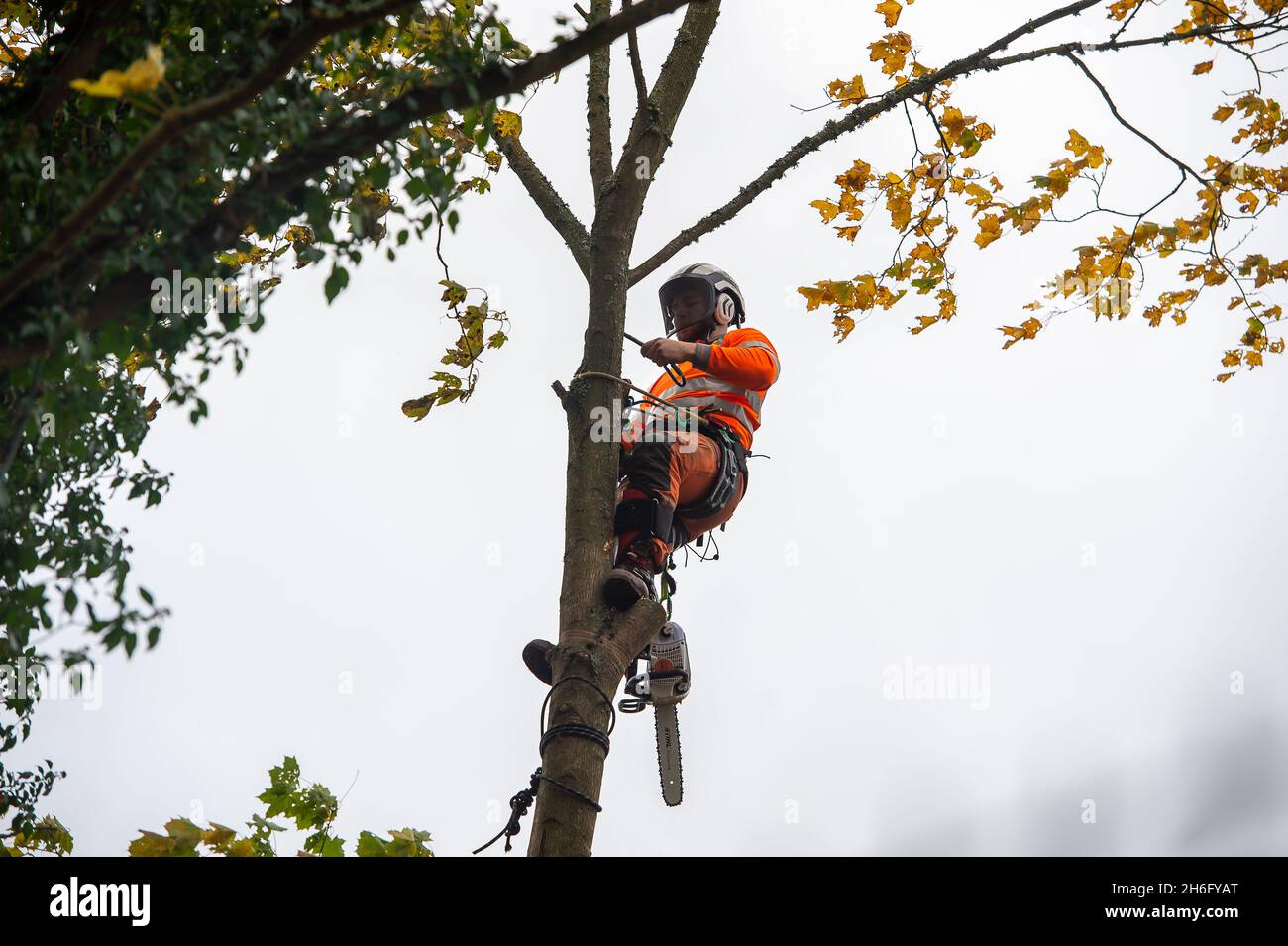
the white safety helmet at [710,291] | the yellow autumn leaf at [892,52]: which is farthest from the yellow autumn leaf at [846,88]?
the white safety helmet at [710,291]

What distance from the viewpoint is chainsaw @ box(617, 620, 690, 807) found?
4.82m

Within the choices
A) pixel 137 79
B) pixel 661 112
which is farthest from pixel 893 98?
pixel 137 79

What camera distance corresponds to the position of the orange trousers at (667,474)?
4.46 metres

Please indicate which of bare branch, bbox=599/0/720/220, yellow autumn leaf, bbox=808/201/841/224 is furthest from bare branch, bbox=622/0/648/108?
yellow autumn leaf, bbox=808/201/841/224

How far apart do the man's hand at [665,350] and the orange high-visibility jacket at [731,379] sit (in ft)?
0.33

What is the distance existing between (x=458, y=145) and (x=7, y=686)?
344 cm

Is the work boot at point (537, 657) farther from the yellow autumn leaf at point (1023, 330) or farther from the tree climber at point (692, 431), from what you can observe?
the yellow autumn leaf at point (1023, 330)

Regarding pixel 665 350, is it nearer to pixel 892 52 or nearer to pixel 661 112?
pixel 661 112

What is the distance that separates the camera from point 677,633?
16.1 ft

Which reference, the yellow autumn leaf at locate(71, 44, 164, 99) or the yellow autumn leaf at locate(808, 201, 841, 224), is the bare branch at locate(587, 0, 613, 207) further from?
the yellow autumn leaf at locate(71, 44, 164, 99)

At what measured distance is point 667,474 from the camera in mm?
4598

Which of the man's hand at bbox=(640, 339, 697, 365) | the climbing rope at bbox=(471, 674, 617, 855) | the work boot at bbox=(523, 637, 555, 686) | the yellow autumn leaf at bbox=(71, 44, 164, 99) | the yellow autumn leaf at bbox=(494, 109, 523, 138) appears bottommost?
the climbing rope at bbox=(471, 674, 617, 855)

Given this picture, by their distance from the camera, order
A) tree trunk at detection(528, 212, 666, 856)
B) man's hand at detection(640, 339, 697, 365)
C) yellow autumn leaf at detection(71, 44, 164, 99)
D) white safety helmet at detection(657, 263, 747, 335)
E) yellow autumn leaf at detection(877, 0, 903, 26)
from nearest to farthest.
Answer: yellow autumn leaf at detection(71, 44, 164, 99)
tree trunk at detection(528, 212, 666, 856)
man's hand at detection(640, 339, 697, 365)
white safety helmet at detection(657, 263, 747, 335)
yellow autumn leaf at detection(877, 0, 903, 26)
